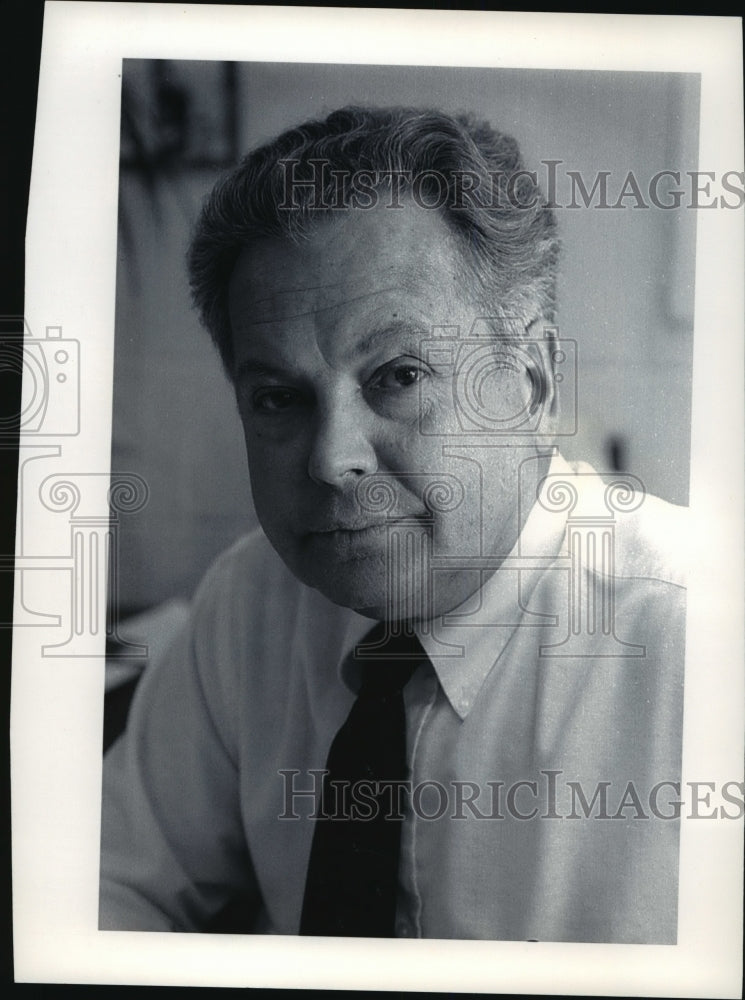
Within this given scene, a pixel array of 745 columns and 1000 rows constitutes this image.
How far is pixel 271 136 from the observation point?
1.47 m

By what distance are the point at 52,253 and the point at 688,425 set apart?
Answer: 1.01 meters

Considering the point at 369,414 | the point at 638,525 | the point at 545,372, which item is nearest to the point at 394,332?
the point at 369,414

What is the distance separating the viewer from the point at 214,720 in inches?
58.1

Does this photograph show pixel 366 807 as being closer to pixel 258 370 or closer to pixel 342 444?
pixel 342 444

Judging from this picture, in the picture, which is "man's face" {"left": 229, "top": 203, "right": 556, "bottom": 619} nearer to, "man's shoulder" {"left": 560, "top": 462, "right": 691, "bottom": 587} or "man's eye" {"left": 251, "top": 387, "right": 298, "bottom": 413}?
"man's eye" {"left": 251, "top": 387, "right": 298, "bottom": 413}

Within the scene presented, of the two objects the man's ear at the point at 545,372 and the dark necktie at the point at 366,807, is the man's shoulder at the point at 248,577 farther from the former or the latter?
the man's ear at the point at 545,372

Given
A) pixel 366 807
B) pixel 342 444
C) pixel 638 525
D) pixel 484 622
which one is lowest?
pixel 366 807

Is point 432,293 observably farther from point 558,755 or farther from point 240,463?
point 558,755

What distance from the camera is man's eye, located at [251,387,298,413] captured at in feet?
4.73

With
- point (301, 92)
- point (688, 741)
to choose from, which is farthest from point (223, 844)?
point (301, 92)

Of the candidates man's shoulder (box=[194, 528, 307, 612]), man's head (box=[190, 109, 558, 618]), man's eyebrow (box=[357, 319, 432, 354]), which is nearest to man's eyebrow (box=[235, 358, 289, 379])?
man's head (box=[190, 109, 558, 618])
